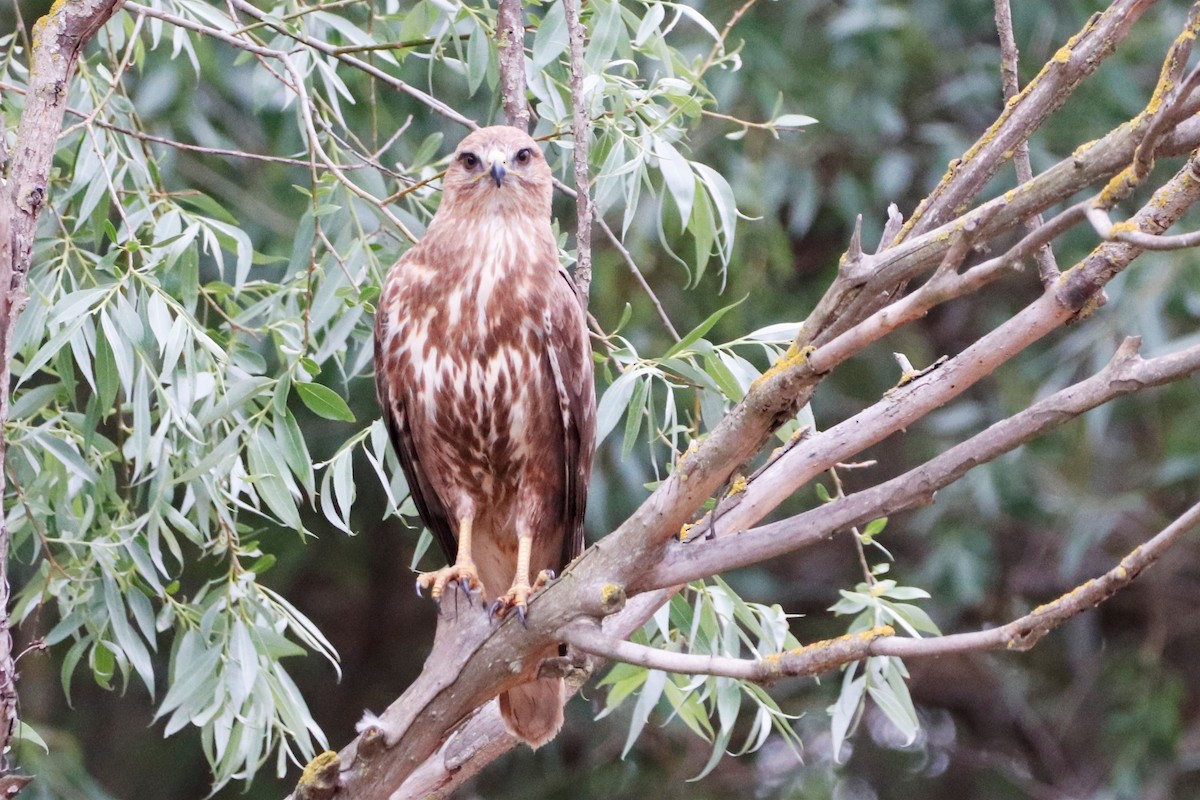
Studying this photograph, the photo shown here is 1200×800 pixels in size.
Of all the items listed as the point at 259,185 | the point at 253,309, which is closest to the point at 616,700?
the point at 253,309

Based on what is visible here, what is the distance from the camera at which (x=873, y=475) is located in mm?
6695

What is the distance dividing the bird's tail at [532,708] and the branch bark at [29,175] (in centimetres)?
100

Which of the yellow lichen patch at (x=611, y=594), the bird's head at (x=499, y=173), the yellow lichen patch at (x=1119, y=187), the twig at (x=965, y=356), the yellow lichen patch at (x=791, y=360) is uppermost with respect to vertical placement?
the bird's head at (x=499, y=173)

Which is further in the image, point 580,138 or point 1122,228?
point 580,138

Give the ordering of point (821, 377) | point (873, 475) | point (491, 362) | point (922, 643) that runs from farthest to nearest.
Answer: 1. point (873, 475)
2. point (491, 362)
3. point (821, 377)
4. point (922, 643)

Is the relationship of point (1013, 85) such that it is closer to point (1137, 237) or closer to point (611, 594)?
point (1137, 237)

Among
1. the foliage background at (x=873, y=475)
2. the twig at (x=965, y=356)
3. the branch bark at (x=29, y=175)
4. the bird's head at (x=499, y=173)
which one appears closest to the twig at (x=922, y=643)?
the twig at (x=965, y=356)

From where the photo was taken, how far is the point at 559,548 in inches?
143

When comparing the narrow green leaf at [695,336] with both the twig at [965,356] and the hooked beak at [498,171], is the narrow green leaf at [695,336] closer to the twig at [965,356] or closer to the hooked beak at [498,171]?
the twig at [965,356]

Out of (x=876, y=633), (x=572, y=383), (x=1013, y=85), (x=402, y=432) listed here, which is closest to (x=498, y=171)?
(x=572, y=383)

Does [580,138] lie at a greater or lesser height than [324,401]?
greater

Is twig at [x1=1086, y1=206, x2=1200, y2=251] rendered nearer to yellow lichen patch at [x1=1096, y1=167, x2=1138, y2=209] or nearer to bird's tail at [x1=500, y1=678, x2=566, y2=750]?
yellow lichen patch at [x1=1096, y1=167, x2=1138, y2=209]

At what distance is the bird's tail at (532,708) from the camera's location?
3096 mm

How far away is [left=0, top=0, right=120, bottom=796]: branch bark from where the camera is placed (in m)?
2.41
